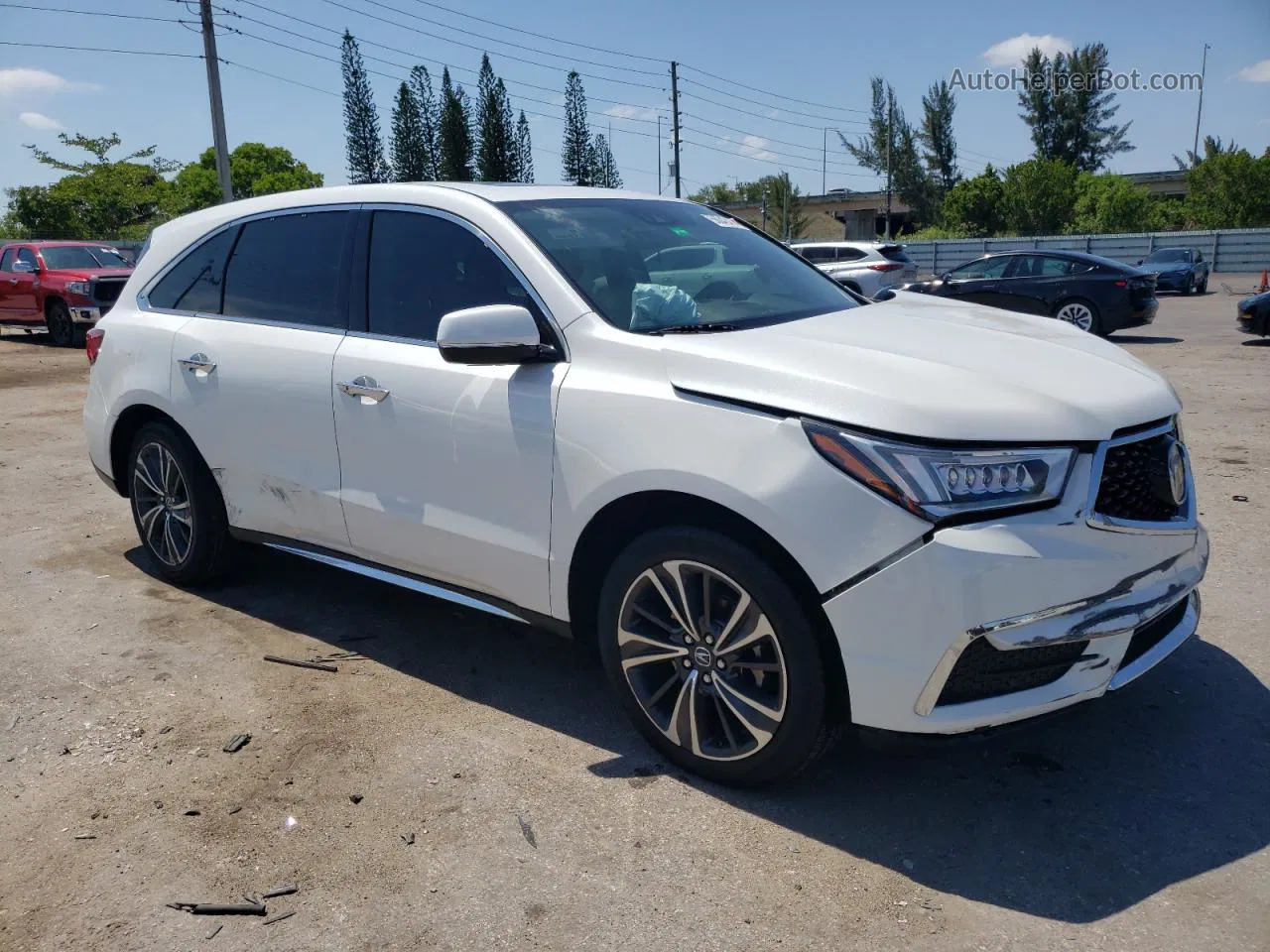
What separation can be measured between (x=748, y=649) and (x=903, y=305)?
71.8 inches

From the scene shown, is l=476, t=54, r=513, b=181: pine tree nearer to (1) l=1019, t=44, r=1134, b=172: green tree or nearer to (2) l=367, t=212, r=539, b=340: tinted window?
(1) l=1019, t=44, r=1134, b=172: green tree

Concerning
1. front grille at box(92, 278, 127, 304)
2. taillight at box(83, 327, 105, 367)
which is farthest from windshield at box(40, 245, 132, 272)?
taillight at box(83, 327, 105, 367)

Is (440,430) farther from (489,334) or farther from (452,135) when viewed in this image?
(452,135)

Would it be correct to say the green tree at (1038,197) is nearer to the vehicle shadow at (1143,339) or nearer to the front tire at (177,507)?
the vehicle shadow at (1143,339)

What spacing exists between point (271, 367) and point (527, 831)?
7.24 ft

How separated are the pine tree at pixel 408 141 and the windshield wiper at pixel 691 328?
6742cm

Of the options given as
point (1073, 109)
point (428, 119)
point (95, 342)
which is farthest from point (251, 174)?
point (95, 342)

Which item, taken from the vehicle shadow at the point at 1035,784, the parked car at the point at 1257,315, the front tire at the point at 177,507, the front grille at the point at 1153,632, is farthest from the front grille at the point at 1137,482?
the parked car at the point at 1257,315

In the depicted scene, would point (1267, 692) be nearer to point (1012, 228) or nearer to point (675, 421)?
point (675, 421)

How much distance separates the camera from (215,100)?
2841 centimetres

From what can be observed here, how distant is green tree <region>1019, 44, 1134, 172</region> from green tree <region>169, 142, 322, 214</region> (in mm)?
58787

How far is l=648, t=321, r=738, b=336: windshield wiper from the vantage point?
3346mm

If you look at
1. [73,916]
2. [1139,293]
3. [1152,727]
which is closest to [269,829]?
[73,916]

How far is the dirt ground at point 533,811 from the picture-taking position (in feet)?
8.57
